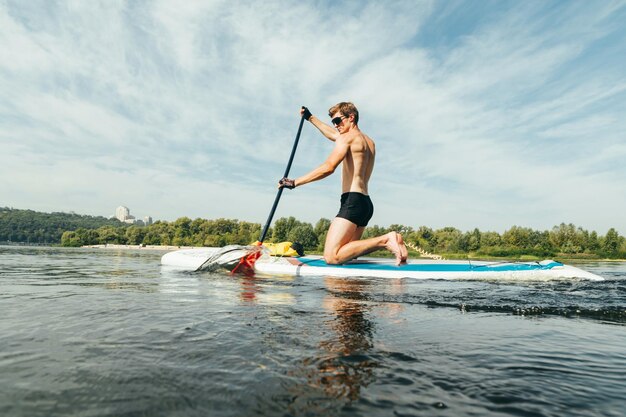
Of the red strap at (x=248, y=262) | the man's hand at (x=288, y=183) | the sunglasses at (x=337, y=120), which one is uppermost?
the sunglasses at (x=337, y=120)

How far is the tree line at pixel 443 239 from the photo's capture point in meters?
65.2

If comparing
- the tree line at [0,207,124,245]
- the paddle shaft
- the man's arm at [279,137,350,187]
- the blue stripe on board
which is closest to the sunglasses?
the man's arm at [279,137,350,187]

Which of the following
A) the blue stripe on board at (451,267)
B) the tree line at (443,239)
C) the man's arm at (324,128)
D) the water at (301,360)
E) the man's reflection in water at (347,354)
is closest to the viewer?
the water at (301,360)

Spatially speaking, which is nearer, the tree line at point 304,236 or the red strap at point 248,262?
the red strap at point 248,262

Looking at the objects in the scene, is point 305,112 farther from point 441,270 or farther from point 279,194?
point 441,270

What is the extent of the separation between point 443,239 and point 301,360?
82338mm

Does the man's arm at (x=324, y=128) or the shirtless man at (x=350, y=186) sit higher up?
the man's arm at (x=324, y=128)

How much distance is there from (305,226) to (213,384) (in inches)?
3066

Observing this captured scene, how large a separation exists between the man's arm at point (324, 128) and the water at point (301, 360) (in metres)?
5.89

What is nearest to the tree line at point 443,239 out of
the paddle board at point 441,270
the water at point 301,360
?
the paddle board at point 441,270

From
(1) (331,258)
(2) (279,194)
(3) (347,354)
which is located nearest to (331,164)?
(1) (331,258)

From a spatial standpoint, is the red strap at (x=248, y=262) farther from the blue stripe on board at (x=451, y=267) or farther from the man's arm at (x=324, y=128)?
the man's arm at (x=324, y=128)

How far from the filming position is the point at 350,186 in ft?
25.3

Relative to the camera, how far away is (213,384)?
163 cm
